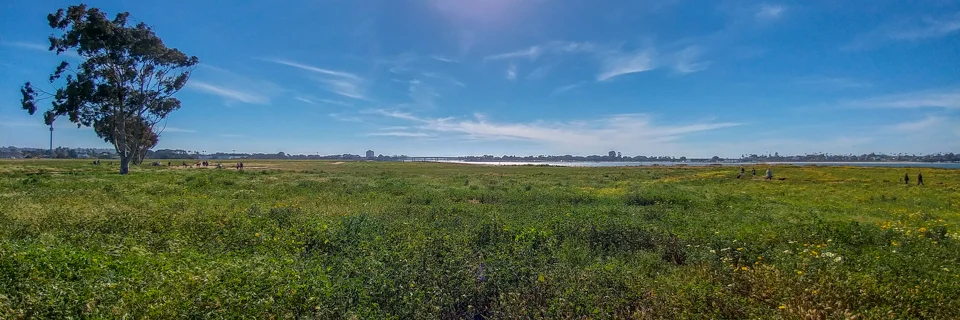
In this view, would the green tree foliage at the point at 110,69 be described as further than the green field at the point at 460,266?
Yes

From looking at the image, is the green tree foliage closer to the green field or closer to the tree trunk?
the tree trunk

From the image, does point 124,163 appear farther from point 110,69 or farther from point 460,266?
point 460,266

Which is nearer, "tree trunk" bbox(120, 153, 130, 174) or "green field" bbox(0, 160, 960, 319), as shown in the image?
"green field" bbox(0, 160, 960, 319)

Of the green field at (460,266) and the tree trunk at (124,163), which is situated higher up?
the tree trunk at (124,163)

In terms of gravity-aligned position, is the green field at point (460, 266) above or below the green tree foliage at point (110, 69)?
below

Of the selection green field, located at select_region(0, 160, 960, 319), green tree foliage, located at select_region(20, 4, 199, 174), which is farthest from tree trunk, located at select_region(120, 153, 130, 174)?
green field, located at select_region(0, 160, 960, 319)

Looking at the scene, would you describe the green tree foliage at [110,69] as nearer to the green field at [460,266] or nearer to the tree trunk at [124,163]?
the tree trunk at [124,163]

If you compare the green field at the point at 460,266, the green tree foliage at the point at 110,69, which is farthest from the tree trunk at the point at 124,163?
the green field at the point at 460,266

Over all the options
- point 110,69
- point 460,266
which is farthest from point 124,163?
point 460,266

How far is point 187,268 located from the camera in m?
7.10

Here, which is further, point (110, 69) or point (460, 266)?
point (110, 69)

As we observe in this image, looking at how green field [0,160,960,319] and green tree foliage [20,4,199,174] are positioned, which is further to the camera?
green tree foliage [20,4,199,174]

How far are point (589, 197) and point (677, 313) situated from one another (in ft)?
52.5

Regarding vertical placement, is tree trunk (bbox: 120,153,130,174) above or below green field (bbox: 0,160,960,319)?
above
